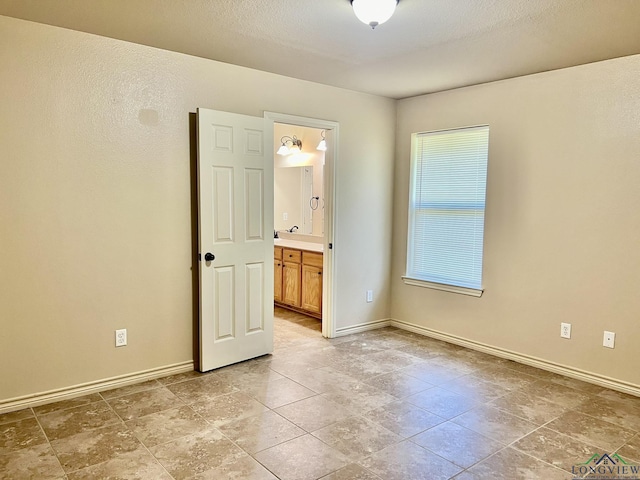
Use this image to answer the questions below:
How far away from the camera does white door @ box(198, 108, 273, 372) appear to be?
3.34 metres

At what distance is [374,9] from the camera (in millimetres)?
2197

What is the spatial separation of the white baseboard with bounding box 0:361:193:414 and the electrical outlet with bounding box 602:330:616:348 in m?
3.09

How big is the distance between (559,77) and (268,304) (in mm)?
2901

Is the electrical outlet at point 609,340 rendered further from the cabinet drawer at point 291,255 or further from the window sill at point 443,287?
the cabinet drawer at point 291,255

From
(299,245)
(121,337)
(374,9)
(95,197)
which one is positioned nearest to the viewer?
(374,9)

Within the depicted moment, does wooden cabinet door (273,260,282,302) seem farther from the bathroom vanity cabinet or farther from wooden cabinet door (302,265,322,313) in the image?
wooden cabinet door (302,265,322,313)

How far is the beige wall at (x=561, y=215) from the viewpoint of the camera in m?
3.15

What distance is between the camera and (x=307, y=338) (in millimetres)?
4348

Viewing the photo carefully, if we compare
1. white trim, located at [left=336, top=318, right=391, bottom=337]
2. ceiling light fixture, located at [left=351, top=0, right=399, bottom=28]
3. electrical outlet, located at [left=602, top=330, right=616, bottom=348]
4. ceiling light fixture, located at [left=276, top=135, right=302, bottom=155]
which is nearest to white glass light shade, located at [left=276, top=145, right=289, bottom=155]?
ceiling light fixture, located at [left=276, top=135, right=302, bottom=155]

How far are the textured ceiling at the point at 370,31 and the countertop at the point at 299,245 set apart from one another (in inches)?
77.5

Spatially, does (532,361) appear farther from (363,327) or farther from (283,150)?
(283,150)

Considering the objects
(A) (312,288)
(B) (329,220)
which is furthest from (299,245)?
(B) (329,220)


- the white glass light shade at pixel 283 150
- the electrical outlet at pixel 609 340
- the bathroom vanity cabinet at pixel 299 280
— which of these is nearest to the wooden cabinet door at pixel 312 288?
the bathroom vanity cabinet at pixel 299 280

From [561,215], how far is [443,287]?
1.26 meters
